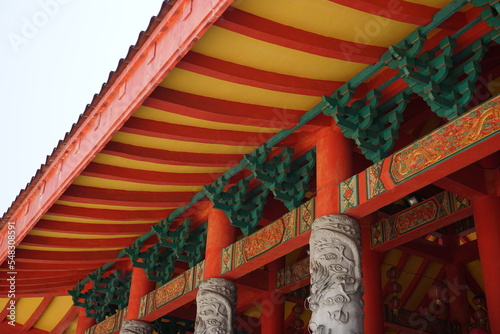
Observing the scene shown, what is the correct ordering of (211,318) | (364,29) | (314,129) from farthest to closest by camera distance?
(211,318)
(314,129)
(364,29)

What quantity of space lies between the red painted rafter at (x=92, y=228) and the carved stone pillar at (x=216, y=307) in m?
1.62

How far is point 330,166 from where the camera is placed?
488 cm

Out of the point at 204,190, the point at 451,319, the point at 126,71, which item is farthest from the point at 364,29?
the point at 451,319

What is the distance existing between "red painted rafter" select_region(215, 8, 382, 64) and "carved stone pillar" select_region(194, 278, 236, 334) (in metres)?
2.44

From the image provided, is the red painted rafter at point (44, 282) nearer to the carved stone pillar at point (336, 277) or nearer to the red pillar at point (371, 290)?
the red pillar at point (371, 290)

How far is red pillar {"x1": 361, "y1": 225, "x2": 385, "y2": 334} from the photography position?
230 inches

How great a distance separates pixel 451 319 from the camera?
8.07m

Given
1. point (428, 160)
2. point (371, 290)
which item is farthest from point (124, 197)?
point (428, 160)

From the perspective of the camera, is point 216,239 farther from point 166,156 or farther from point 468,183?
point 468,183

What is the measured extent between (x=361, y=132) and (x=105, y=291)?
5.09 m

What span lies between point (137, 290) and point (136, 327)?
0.49 m

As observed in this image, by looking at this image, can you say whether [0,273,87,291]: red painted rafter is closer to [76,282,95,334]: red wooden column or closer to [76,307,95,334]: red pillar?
[76,282,95,334]: red wooden column

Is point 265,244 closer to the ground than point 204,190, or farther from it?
closer to the ground

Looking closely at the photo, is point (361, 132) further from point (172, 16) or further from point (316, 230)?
point (172, 16)
